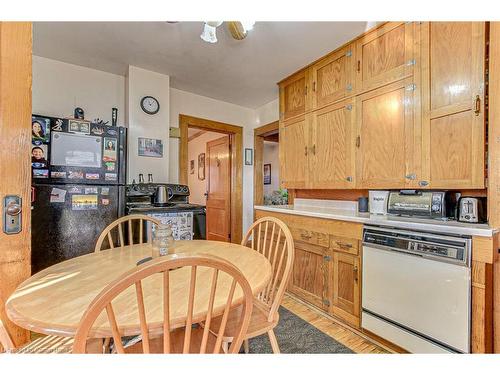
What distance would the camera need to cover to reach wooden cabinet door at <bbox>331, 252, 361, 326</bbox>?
186 cm

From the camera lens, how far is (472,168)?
1.56m

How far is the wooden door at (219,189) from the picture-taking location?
4219 mm

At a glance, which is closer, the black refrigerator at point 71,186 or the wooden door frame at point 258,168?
the black refrigerator at point 71,186

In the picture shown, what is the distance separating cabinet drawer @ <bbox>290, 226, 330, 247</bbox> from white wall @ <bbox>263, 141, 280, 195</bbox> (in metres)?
3.54

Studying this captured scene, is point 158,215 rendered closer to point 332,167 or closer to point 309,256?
point 309,256

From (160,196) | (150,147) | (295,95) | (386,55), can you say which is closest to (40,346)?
(160,196)

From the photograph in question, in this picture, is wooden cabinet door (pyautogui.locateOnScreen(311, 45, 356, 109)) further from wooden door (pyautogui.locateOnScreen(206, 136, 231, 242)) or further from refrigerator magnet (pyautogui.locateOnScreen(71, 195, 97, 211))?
refrigerator magnet (pyautogui.locateOnScreen(71, 195, 97, 211))

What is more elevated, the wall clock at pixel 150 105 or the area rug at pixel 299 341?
the wall clock at pixel 150 105

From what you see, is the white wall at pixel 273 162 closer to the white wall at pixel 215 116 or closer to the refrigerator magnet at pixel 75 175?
the white wall at pixel 215 116

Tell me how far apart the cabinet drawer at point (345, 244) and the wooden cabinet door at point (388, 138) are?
60 cm

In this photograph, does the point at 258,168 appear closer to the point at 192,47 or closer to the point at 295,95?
the point at 295,95

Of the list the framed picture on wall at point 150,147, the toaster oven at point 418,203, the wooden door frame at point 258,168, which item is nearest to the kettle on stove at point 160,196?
the framed picture on wall at point 150,147

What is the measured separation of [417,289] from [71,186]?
273 cm

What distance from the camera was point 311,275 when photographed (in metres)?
2.26
